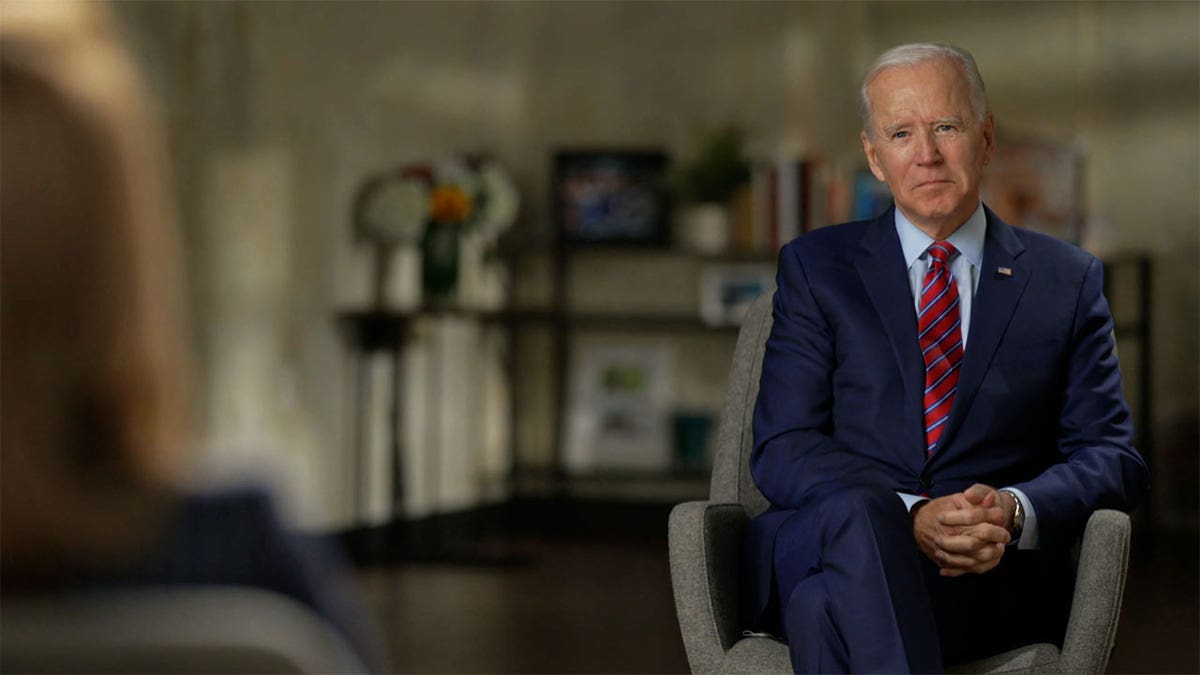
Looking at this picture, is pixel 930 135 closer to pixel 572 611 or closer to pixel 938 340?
pixel 938 340

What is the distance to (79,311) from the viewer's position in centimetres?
42

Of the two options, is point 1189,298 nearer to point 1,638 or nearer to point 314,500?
point 314,500

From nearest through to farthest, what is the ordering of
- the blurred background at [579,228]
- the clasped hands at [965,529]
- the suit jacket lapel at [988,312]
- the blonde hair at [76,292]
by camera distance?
the blonde hair at [76,292] → the clasped hands at [965,529] → the suit jacket lapel at [988,312] → the blurred background at [579,228]

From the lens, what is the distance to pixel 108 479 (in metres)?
0.42

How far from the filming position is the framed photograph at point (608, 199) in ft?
22.6

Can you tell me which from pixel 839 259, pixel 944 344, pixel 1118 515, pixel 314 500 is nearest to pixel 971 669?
pixel 1118 515

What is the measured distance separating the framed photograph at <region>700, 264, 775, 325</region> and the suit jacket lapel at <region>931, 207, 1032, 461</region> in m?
4.75

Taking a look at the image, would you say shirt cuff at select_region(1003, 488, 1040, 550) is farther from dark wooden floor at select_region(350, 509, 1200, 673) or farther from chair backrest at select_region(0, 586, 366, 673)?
dark wooden floor at select_region(350, 509, 1200, 673)

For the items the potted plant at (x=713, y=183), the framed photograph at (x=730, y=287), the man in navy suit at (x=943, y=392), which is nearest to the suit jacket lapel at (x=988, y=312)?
the man in navy suit at (x=943, y=392)

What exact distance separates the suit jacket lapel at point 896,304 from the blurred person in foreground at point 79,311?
156 centimetres

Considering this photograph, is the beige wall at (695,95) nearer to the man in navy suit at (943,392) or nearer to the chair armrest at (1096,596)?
the man in navy suit at (943,392)

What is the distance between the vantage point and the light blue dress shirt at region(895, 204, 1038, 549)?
1976mm

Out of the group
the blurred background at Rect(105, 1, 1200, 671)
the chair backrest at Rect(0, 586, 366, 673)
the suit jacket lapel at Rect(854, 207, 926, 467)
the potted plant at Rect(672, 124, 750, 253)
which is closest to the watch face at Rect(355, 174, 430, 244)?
the blurred background at Rect(105, 1, 1200, 671)

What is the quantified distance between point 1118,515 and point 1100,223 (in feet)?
18.3
